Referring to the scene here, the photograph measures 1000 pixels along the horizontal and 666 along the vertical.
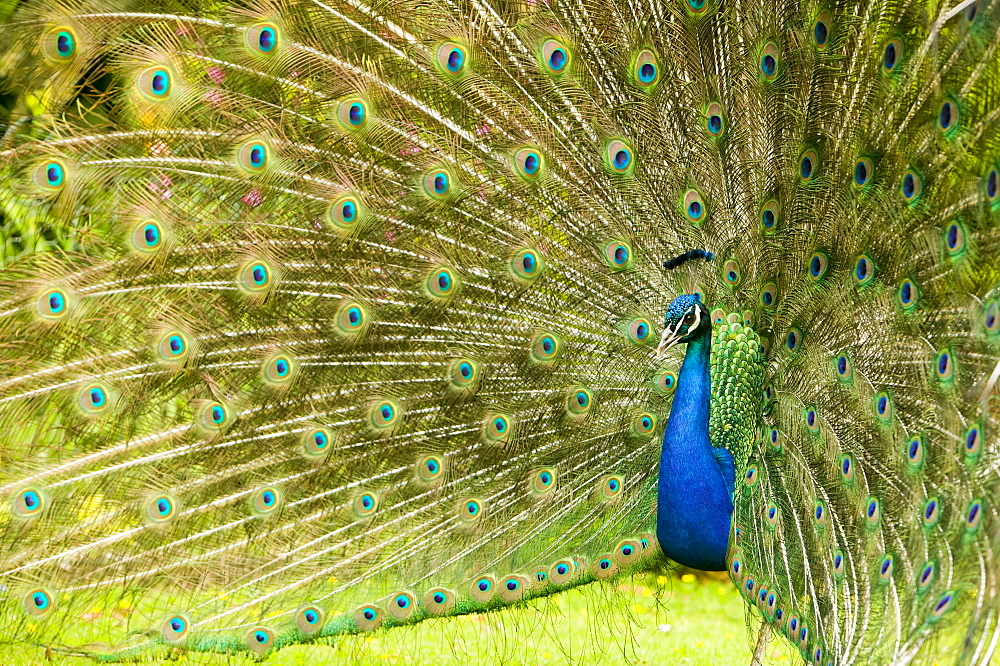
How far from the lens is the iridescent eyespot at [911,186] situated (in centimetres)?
254

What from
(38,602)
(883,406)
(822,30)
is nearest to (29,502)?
(38,602)

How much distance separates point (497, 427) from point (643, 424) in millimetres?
537

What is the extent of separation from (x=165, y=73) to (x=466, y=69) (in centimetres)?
90

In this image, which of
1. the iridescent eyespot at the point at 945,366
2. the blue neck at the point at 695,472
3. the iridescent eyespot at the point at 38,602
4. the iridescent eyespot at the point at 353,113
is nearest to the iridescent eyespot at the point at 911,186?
the iridescent eyespot at the point at 945,366

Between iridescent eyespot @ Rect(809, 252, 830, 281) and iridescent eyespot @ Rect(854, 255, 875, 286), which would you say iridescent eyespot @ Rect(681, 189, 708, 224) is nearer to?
iridescent eyespot @ Rect(809, 252, 830, 281)

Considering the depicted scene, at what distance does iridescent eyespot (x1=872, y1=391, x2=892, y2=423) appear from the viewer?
8.78 ft

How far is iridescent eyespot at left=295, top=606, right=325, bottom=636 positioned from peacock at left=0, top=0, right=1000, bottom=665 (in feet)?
0.11

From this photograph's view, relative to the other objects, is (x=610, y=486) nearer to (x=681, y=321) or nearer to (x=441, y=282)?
(x=681, y=321)

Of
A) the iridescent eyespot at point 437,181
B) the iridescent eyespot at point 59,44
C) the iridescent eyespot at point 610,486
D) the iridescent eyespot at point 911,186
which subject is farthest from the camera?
the iridescent eyespot at point 610,486

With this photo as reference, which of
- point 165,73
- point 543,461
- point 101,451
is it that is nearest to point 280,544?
point 101,451

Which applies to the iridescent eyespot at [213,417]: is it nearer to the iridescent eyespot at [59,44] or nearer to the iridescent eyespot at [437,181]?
the iridescent eyespot at [437,181]

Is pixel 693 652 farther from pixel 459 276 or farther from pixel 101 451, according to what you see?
pixel 101 451

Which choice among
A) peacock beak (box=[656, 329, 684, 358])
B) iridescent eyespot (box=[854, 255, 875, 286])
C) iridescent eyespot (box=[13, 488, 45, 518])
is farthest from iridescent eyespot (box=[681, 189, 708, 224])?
iridescent eyespot (box=[13, 488, 45, 518])

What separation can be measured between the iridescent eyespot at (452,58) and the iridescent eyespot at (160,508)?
1628 mm
